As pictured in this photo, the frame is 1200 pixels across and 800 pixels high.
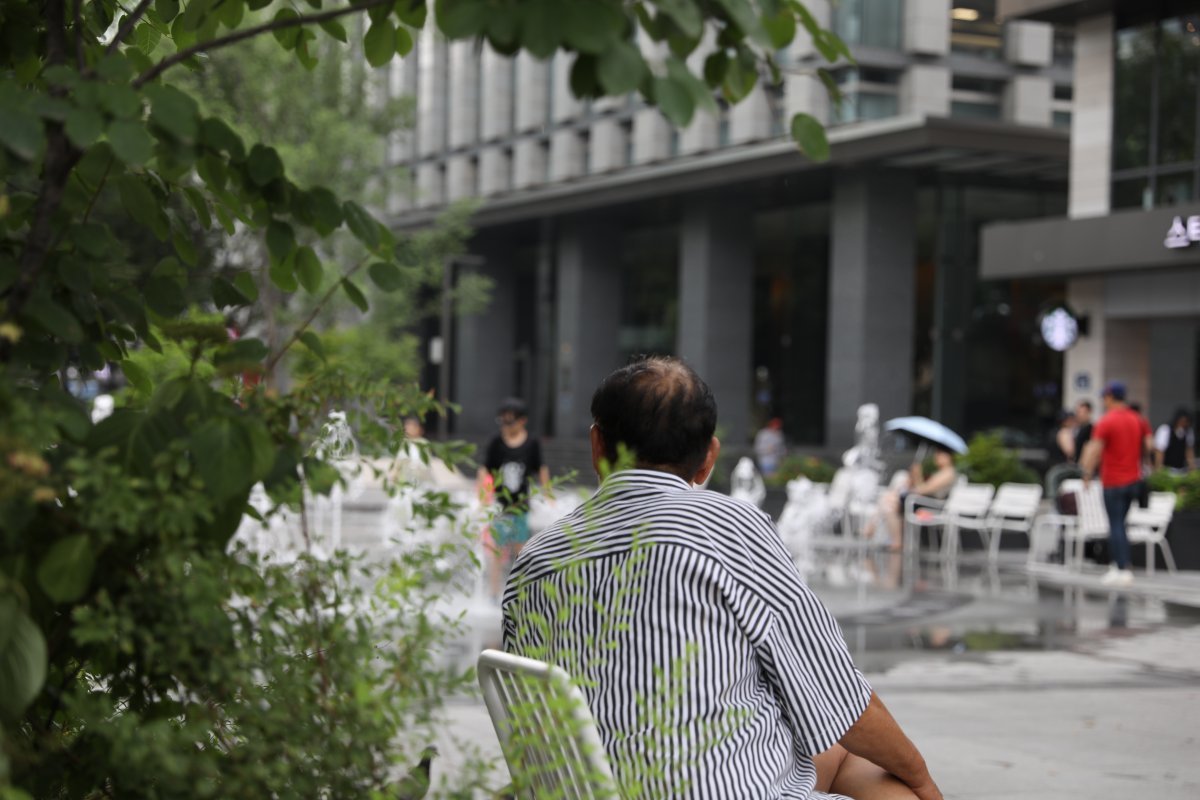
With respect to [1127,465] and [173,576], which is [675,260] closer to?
[1127,465]

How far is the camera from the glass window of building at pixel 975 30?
38.4 m

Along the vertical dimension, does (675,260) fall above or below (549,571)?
above

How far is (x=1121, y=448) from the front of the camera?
17875 mm

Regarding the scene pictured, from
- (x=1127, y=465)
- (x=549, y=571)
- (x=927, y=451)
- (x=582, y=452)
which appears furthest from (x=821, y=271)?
(x=549, y=571)

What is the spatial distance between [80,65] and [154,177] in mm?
566

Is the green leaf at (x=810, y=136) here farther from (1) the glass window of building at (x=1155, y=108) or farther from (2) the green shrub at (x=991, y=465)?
(1) the glass window of building at (x=1155, y=108)

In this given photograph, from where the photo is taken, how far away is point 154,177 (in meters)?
3.17

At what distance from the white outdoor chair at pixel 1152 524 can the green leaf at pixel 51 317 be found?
58.7 feet

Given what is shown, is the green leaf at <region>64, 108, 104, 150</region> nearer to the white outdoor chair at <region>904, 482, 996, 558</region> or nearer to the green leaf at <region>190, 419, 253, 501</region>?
the green leaf at <region>190, 419, 253, 501</region>

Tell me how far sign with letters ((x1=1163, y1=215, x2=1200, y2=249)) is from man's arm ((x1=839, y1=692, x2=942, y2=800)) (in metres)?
24.1

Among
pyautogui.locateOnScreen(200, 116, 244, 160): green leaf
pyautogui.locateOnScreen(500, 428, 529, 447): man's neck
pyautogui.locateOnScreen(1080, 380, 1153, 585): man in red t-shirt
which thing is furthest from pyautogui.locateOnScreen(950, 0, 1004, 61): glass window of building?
pyautogui.locateOnScreen(200, 116, 244, 160): green leaf

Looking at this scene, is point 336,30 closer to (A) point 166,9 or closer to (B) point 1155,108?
(A) point 166,9

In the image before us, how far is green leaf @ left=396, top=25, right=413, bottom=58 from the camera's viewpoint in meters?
3.01

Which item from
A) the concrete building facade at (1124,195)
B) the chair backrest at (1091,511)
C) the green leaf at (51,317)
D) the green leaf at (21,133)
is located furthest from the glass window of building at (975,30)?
the green leaf at (21,133)
